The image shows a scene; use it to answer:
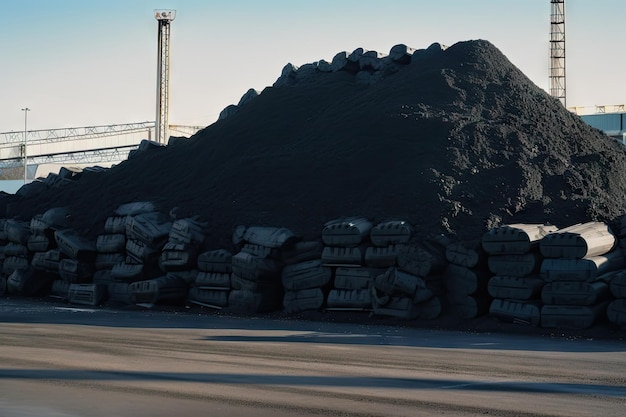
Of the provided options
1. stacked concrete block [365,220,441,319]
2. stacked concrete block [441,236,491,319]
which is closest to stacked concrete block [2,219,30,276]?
stacked concrete block [365,220,441,319]

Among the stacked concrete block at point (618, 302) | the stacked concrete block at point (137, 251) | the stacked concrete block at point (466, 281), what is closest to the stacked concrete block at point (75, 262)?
the stacked concrete block at point (137, 251)

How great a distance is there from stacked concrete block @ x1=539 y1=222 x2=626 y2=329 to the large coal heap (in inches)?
88.2

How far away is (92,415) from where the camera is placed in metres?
8.91

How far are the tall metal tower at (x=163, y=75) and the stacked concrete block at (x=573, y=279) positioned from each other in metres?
57.1

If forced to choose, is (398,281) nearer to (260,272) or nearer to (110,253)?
(260,272)

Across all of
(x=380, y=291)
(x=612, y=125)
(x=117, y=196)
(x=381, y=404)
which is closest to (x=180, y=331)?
(x=380, y=291)

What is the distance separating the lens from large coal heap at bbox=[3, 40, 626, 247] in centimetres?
2342

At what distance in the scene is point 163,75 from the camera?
75375mm

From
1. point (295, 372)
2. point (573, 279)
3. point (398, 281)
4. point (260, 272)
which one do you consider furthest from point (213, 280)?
point (295, 372)

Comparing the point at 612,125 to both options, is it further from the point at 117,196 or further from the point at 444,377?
the point at 444,377

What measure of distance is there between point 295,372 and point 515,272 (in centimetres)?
923

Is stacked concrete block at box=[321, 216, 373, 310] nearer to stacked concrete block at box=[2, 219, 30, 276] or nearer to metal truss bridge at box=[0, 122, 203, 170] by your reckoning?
stacked concrete block at box=[2, 219, 30, 276]

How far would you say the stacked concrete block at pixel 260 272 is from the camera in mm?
22797

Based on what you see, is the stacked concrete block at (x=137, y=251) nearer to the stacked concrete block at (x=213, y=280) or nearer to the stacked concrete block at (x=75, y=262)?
the stacked concrete block at (x=75, y=262)
